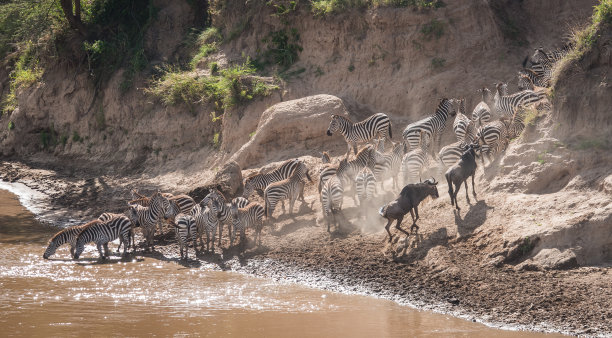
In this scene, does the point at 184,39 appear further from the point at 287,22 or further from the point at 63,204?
the point at 63,204

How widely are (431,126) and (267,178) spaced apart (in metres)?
4.01

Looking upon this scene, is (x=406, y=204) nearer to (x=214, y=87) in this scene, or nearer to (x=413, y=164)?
(x=413, y=164)

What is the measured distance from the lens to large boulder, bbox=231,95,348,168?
18375 millimetres

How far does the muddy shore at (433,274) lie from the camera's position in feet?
34.2

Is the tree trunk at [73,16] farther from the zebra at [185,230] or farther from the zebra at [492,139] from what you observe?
the zebra at [492,139]

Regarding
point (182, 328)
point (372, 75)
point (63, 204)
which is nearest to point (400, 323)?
point (182, 328)

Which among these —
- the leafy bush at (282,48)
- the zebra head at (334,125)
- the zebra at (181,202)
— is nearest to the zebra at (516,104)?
the zebra head at (334,125)

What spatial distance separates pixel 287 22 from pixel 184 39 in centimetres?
530

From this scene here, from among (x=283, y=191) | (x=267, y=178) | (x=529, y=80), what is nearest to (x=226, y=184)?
(x=267, y=178)

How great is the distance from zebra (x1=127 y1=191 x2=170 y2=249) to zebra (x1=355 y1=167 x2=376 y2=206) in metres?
4.19

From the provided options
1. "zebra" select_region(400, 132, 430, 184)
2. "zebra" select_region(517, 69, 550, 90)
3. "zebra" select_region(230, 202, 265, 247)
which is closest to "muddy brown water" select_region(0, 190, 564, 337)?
"zebra" select_region(230, 202, 265, 247)

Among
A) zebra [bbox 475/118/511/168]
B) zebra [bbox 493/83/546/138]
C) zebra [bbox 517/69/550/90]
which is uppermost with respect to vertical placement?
zebra [bbox 517/69/550/90]

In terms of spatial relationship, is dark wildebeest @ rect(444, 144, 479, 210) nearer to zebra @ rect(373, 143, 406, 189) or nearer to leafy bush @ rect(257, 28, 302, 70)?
zebra @ rect(373, 143, 406, 189)

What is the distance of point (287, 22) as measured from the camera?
22156 mm
